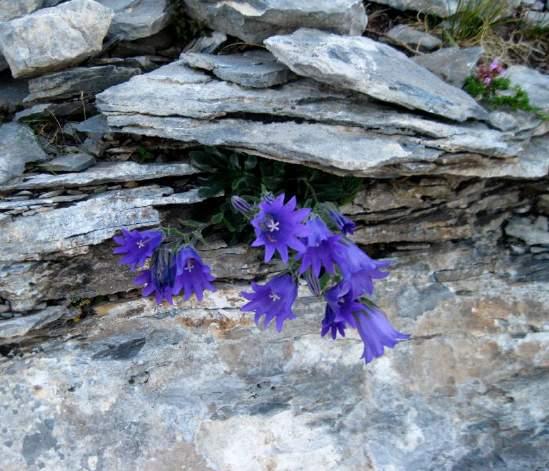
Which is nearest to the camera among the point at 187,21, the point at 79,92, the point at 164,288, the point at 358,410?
the point at 164,288

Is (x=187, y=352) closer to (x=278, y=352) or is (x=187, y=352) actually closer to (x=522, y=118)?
(x=278, y=352)

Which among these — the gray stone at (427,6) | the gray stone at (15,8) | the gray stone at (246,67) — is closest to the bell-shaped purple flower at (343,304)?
the gray stone at (246,67)

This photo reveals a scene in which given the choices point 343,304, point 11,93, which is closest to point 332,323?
point 343,304

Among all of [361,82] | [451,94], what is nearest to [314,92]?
[361,82]

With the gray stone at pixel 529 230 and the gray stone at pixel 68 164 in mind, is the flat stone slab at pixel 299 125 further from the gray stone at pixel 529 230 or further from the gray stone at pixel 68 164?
the gray stone at pixel 529 230

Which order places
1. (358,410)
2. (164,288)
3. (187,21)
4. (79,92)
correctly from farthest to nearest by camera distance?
(187,21)
(79,92)
(358,410)
(164,288)

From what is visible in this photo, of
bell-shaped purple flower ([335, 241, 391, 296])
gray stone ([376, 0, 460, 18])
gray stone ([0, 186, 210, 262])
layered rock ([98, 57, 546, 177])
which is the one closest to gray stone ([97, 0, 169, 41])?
layered rock ([98, 57, 546, 177])

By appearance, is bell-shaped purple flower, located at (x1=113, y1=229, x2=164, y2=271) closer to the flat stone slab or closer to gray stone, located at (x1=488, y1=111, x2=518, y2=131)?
the flat stone slab
